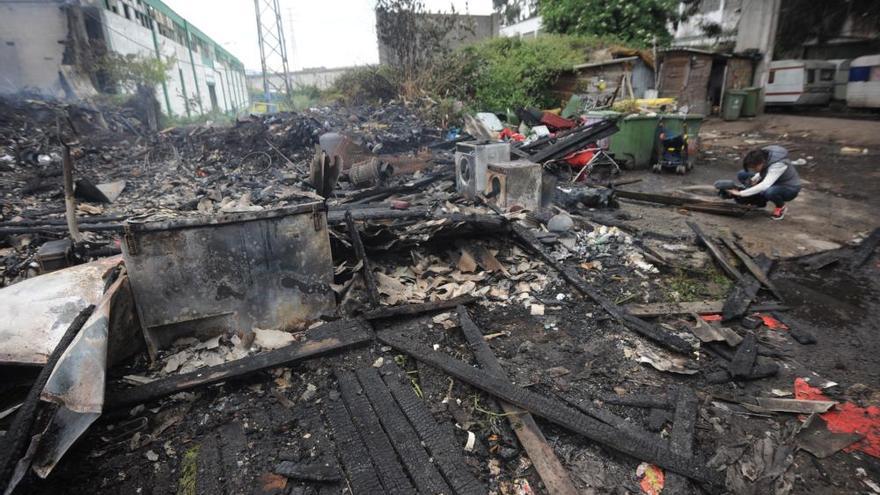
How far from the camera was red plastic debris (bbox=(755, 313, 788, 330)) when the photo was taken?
3.62m

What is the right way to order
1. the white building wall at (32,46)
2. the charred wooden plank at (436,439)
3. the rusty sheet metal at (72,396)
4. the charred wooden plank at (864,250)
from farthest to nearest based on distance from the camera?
the white building wall at (32,46), the charred wooden plank at (864,250), the charred wooden plank at (436,439), the rusty sheet metal at (72,396)

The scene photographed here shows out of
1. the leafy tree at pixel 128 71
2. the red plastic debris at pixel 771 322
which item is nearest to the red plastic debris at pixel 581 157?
the red plastic debris at pixel 771 322

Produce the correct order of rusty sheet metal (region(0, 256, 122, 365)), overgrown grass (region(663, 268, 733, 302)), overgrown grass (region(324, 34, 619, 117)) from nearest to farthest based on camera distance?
1. rusty sheet metal (region(0, 256, 122, 365))
2. overgrown grass (region(663, 268, 733, 302))
3. overgrown grass (region(324, 34, 619, 117))

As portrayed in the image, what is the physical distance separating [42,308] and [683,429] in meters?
4.32

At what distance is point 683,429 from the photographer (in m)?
2.48

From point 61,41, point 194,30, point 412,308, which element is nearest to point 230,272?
point 412,308

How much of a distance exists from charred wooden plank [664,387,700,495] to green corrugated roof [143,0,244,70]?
26.5 meters

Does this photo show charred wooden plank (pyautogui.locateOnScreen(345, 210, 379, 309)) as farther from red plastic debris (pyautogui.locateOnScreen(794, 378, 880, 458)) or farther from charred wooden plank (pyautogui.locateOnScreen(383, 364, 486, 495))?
red plastic debris (pyautogui.locateOnScreen(794, 378, 880, 458))

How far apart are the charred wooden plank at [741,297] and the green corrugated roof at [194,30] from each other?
86.1 ft

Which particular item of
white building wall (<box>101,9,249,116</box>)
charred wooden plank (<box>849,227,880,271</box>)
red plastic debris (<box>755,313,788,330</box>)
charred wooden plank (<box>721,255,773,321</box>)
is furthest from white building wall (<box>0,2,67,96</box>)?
charred wooden plank (<box>849,227,880,271</box>)

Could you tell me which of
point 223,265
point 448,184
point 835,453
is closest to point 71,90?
point 448,184

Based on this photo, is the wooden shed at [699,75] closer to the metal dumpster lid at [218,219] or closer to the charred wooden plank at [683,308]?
the charred wooden plank at [683,308]

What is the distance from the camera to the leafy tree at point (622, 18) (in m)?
18.6

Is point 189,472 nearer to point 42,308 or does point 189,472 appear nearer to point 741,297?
point 42,308
